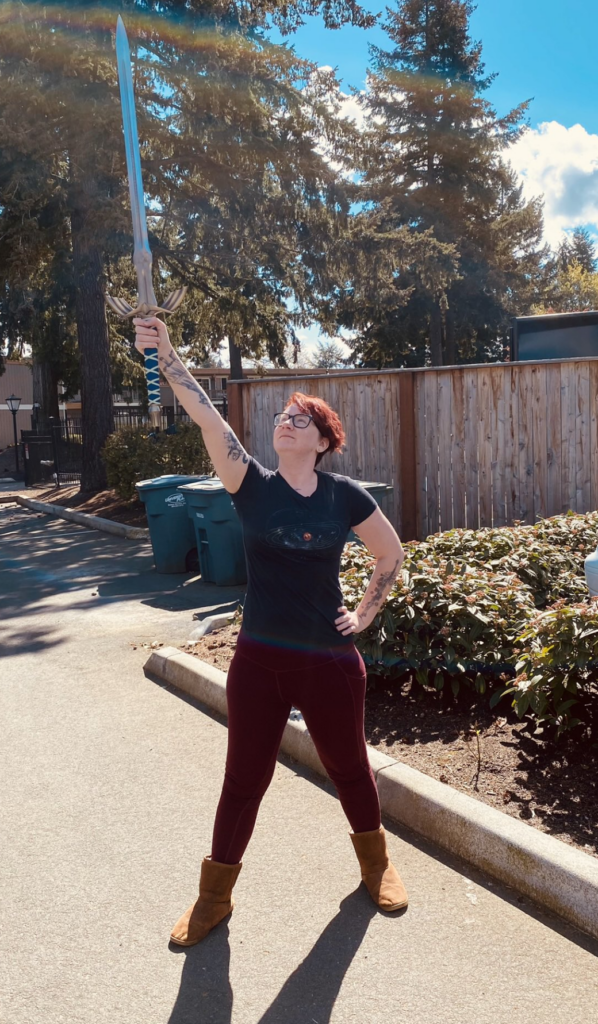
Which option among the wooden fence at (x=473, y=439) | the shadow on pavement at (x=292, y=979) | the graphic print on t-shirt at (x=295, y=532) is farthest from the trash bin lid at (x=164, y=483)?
the shadow on pavement at (x=292, y=979)

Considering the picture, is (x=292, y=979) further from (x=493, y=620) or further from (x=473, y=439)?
(x=473, y=439)

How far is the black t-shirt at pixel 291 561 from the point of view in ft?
10.2

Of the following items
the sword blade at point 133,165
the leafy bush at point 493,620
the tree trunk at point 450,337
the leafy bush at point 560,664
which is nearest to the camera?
the leafy bush at point 560,664

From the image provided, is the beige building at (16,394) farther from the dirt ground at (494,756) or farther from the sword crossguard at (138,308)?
the dirt ground at (494,756)

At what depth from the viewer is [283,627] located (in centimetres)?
310

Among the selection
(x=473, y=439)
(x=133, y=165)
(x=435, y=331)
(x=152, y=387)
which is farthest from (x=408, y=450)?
(x=435, y=331)

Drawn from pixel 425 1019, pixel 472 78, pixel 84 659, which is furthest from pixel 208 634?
pixel 472 78

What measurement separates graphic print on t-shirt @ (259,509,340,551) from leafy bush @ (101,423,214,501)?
1291 cm

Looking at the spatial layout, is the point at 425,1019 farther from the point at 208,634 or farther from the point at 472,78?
the point at 472,78

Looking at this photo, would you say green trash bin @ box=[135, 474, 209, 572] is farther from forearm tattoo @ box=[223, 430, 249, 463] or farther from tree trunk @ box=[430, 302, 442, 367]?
tree trunk @ box=[430, 302, 442, 367]

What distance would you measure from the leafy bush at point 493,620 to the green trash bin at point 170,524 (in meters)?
4.38

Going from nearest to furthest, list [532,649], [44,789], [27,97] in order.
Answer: [532,649] → [44,789] → [27,97]

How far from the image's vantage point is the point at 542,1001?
9.03 ft

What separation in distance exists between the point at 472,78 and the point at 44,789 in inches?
1527
